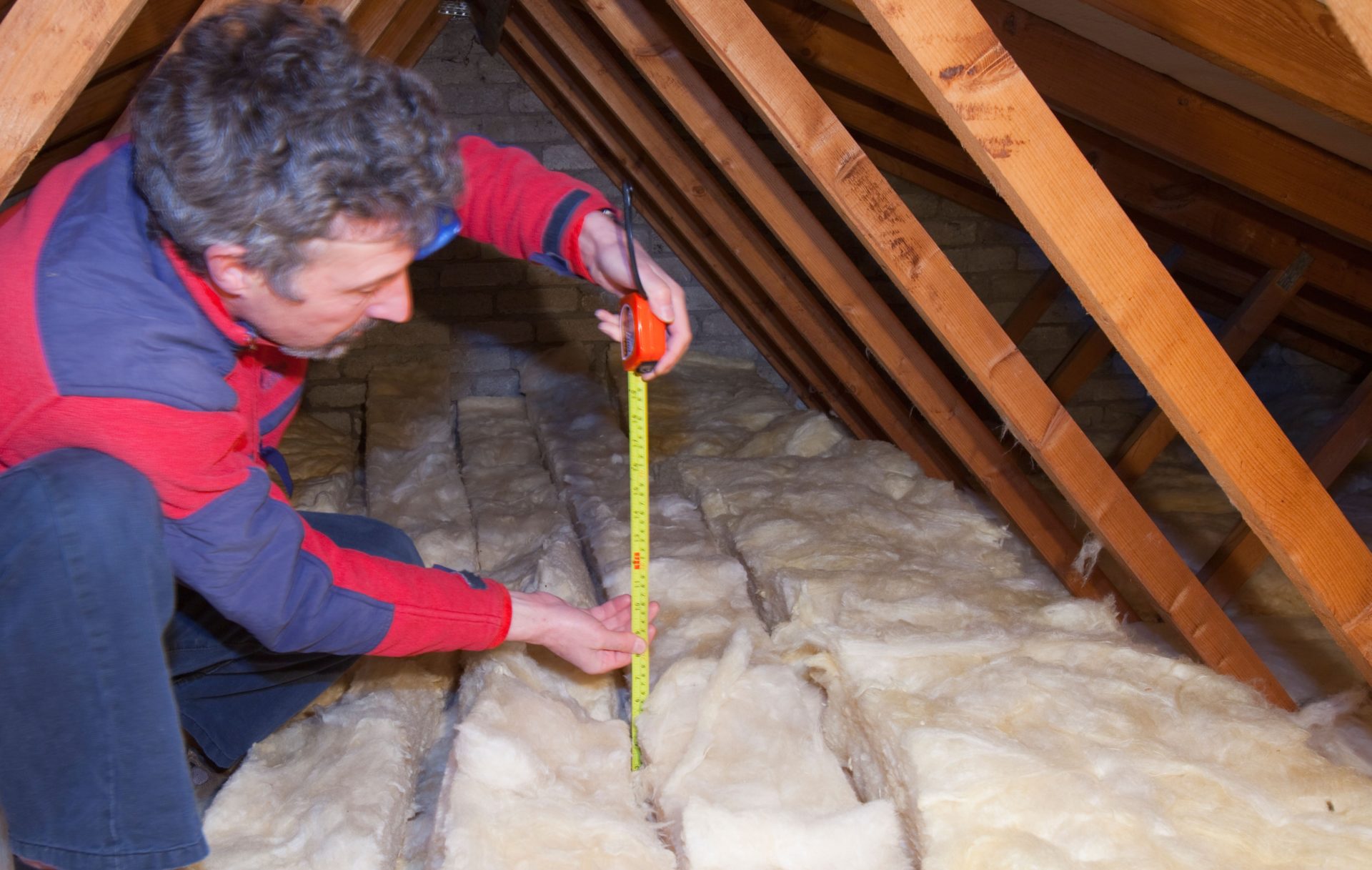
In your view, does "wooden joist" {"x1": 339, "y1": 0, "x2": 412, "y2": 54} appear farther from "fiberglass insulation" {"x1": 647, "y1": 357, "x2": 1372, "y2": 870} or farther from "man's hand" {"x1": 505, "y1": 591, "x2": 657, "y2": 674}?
"man's hand" {"x1": 505, "y1": 591, "x2": 657, "y2": 674}

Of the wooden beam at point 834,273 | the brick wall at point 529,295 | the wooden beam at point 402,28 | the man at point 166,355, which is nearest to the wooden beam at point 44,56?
the man at point 166,355

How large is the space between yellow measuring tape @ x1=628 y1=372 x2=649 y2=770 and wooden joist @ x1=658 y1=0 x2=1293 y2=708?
1.36 ft

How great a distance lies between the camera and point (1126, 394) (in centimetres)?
451

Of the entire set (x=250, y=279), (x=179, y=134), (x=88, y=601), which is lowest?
(x=88, y=601)

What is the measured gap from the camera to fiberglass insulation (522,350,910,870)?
4.60 feet

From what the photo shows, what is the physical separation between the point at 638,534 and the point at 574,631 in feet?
0.57

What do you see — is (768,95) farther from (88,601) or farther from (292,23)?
(88,601)

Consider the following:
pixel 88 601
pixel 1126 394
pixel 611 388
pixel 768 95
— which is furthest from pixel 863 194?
pixel 1126 394

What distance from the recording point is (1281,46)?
1.19m

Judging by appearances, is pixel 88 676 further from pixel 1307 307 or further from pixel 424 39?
pixel 1307 307

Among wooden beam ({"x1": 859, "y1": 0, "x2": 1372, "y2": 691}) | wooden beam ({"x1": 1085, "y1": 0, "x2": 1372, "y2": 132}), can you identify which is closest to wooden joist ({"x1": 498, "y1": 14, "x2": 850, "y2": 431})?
wooden beam ({"x1": 859, "y1": 0, "x2": 1372, "y2": 691})

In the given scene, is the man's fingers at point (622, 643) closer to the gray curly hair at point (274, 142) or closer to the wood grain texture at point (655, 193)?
the gray curly hair at point (274, 142)

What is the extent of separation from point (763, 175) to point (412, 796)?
131cm

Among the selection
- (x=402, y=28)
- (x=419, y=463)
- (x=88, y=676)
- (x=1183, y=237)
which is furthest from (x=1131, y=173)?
(x=88, y=676)
